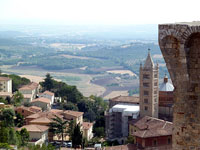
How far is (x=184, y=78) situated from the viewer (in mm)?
7871

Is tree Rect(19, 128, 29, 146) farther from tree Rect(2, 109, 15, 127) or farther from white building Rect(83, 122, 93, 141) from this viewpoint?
white building Rect(83, 122, 93, 141)

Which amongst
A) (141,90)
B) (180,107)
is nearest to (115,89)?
(141,90)

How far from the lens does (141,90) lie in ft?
155

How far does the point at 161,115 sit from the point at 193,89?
1565 inches

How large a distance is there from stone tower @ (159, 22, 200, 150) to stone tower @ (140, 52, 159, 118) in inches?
1501

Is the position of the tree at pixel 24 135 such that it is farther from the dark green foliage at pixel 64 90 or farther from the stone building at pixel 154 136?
the dark green foliage at pixel 64 90

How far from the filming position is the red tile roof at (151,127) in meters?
35.1

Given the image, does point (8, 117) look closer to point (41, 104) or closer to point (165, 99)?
point (41, 104)

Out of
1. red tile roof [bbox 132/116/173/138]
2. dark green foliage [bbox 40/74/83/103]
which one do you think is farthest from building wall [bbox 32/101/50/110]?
red tile roof [bbox 132/116/173/138]

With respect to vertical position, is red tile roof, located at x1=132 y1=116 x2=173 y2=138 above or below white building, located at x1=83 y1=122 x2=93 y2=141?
above

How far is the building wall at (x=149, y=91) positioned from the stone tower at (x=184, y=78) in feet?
126

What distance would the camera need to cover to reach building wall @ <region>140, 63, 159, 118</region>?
4631 cm

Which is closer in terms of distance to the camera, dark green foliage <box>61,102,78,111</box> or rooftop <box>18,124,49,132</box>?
rooftop <box>18,124,49,132</box>

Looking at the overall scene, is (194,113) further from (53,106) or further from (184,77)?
(53,106)
